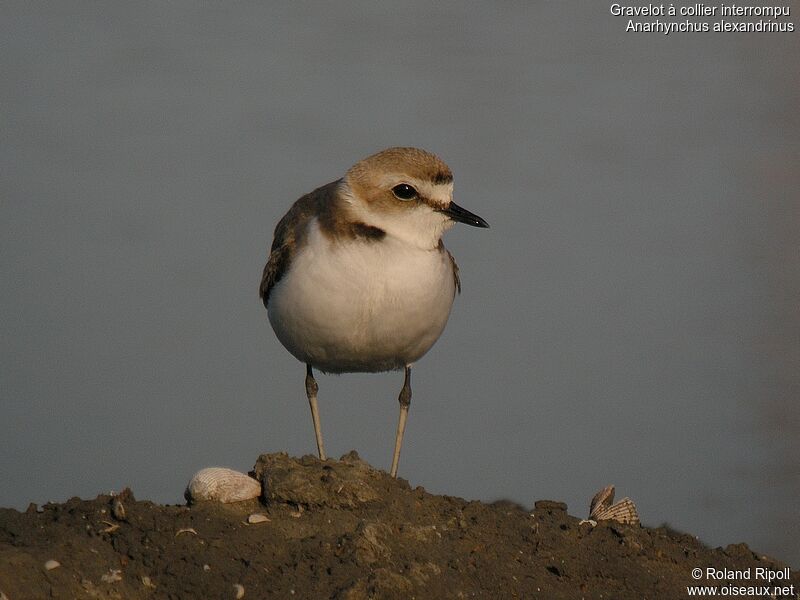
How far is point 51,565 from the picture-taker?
18.8 feet

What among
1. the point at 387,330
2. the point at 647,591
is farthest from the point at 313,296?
the point at 647,591

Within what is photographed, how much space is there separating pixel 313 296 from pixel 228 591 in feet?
8.39

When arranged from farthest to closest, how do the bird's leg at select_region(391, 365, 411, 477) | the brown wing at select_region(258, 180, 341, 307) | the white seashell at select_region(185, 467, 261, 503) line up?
the bird's leg at select_region(391, 365, 411, 477) → the brown wing at select_region(258, 180, 341, 307) → the white seashell at select_region(185, 467, 261, 503)

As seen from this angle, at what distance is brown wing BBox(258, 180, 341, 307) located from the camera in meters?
8.05

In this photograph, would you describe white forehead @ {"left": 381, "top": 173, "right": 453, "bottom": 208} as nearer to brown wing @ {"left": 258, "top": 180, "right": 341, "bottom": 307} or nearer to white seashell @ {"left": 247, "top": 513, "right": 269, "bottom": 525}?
brown wing @ {"left": 258, "top": 180, "right": 341, "bottom": 307}

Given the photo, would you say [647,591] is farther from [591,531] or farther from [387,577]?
[387,577]

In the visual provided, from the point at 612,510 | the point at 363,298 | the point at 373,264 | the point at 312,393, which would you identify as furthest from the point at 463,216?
the point at 612,510

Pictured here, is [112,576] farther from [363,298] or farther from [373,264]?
[373,264]

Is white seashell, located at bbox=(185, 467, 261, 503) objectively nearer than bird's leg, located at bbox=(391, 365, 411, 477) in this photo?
Yes

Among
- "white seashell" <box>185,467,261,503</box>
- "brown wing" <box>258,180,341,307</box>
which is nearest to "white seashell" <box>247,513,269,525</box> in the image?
"white seashell" <box>185,467,261,503</box>

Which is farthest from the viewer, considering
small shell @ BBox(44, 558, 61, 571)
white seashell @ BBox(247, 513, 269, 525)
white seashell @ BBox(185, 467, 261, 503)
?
white seashell @ BBox(185, 467, 261, 503)

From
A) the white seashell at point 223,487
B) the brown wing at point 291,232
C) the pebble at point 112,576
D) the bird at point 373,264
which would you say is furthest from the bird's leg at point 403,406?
the pebble at point 112,576

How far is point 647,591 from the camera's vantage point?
6.63 meters

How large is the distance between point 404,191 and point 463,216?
49cm
